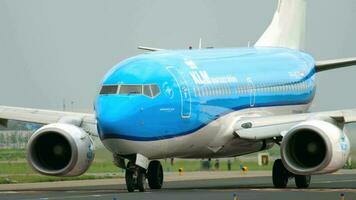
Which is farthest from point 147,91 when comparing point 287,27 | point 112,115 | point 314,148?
point 287,27

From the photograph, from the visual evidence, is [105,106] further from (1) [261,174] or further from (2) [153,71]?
(1) [261,174]

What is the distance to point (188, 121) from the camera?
46656 millimetres

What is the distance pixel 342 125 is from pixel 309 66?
9722mm

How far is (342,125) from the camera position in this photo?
47.8 m

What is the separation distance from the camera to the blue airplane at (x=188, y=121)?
4462cm

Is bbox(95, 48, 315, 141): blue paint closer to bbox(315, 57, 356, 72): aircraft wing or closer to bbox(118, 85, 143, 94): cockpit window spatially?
bbox(118, 85, 143, 94): cockpit window

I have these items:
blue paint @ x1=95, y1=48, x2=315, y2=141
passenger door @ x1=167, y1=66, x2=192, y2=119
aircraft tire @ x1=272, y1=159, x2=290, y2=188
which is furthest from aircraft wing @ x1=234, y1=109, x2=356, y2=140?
passenger door @ x1=167, y1=66, x2=192, y2=119

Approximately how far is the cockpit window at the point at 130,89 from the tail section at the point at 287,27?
55.8ft

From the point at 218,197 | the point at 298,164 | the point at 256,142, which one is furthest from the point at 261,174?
the point at 218,197

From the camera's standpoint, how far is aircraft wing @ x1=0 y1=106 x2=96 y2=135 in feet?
163

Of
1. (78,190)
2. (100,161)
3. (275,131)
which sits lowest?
(100,161)

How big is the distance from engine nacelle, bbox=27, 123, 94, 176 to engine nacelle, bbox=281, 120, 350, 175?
6.55 m

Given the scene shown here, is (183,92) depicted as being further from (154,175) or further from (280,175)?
(280,175)

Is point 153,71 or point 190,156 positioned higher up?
point 153,71
